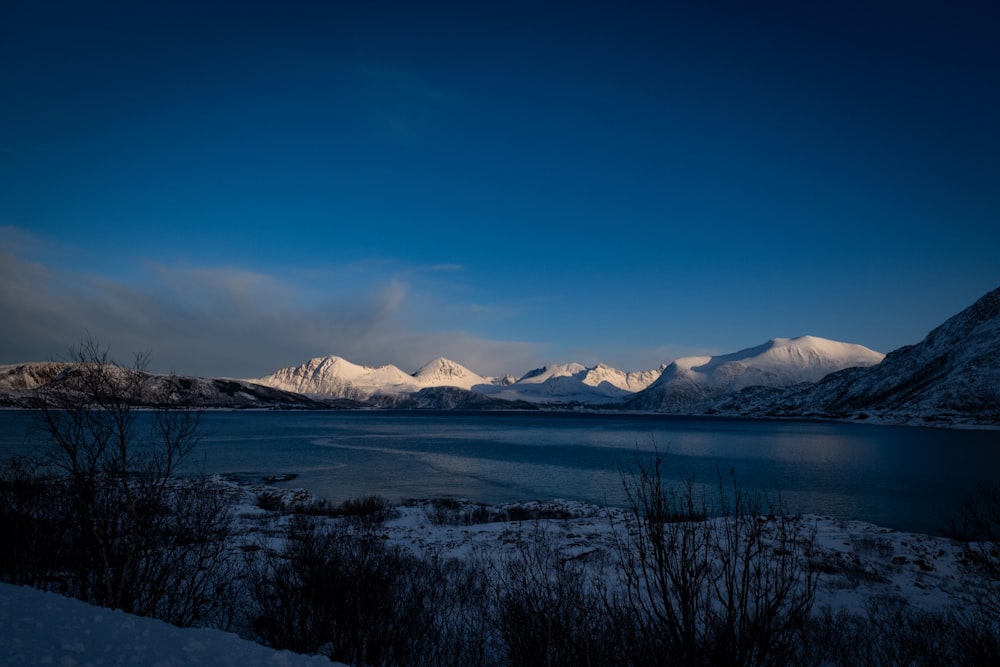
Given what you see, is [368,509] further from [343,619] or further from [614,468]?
[614,468]

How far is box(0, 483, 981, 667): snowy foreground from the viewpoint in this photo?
4.50m

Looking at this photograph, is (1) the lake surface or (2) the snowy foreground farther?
(1) the lake surface

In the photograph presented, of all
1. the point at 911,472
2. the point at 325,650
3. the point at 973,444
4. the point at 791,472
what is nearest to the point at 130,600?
the point at 325,650

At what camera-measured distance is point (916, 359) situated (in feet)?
543

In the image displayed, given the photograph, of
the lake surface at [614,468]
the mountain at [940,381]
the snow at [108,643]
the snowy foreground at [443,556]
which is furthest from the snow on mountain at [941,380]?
the snow at [108,643]

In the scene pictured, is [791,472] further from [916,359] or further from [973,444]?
[916,359]

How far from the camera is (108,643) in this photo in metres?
4.55

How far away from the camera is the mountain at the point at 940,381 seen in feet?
390

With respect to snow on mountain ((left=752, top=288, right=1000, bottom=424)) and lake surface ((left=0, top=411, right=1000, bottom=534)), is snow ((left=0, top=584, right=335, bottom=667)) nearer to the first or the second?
lake surface ((left=0, top=411, right=1000, bottom=534))

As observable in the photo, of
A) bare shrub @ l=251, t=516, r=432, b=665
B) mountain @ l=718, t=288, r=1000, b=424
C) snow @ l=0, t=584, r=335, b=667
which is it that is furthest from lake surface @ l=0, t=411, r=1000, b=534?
mountain @ l=718, t=288, r=1000, b=424

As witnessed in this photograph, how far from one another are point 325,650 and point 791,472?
57.9 metres

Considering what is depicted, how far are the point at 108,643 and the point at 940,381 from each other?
18454 cm

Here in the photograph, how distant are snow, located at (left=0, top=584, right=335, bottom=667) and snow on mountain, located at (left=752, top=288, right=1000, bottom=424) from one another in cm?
14694

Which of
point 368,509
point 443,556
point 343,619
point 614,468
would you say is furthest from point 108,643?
point 614,468
